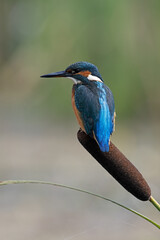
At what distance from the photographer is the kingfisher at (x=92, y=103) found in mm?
1295

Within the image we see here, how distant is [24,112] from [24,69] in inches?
43.7

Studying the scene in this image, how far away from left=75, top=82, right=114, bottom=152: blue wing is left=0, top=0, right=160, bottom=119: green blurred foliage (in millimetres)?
4124

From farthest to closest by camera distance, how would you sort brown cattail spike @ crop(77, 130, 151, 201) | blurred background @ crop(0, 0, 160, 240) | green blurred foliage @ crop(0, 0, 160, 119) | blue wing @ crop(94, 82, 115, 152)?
green blurred foliage @ crop(0, 0, 160, 119)
blurred background @ crop(0, 0, 160, 240)
blue wing @ crop(94, 82, 115, 152)
brown cattail spike @ crop(77, 130, 151, 201)

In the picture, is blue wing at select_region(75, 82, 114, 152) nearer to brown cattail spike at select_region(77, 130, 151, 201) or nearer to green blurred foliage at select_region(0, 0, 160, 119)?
brown cattail spike at select_region(77, 130, 151, 201)

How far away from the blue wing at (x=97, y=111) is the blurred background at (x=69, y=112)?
3125 mm

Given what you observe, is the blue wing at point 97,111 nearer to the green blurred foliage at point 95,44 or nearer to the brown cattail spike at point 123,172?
the brown cattail spike at point 123,172

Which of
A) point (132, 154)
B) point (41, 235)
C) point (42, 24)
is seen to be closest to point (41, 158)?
point (132, 154)

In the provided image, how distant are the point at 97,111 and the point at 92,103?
0.03 metres

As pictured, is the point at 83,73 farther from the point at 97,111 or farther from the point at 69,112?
the point at 69,112

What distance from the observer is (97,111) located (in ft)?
4.34

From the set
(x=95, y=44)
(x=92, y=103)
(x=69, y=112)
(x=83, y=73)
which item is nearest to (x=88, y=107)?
(x=92, y=103)

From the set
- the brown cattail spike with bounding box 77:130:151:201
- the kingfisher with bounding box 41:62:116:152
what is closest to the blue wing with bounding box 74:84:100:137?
the kingfisher with bounding box 41:62:116:152

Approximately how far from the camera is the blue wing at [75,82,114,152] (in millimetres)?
1294

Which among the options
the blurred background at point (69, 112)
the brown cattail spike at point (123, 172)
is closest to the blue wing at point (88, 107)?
the brown cattail spike at point (123, 172)
